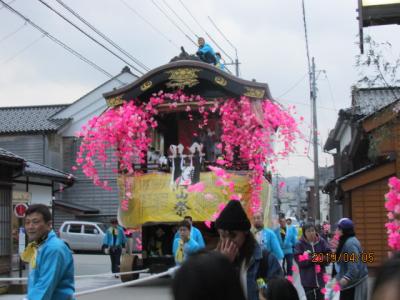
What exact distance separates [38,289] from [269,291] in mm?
1933

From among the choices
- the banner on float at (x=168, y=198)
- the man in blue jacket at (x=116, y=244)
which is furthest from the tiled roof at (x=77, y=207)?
the banner on float at (x=168, y=198)

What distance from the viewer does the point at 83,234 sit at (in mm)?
30766

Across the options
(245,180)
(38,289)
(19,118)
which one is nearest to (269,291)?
(38,289)

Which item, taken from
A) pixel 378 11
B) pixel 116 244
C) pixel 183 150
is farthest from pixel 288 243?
pixel 378 11

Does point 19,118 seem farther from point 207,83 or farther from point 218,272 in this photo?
point 218,272

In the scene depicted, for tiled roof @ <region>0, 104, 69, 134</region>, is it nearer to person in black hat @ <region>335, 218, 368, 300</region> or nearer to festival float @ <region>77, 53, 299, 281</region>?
festival float @ <region>77, 53, 299, 281</region>

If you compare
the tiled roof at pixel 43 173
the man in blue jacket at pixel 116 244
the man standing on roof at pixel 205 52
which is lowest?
the man in blue jacket at pixel 116 244

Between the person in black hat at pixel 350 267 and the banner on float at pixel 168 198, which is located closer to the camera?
the person in black hat at pixel 350 267

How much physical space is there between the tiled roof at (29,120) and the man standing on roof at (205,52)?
748 inches

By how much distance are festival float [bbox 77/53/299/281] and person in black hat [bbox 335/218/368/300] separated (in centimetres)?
582

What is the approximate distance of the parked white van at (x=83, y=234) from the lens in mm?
30747

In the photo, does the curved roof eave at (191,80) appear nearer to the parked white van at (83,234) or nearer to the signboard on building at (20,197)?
the signboard on building at (20,197)

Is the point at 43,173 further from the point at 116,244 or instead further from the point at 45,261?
the point at 45,261
